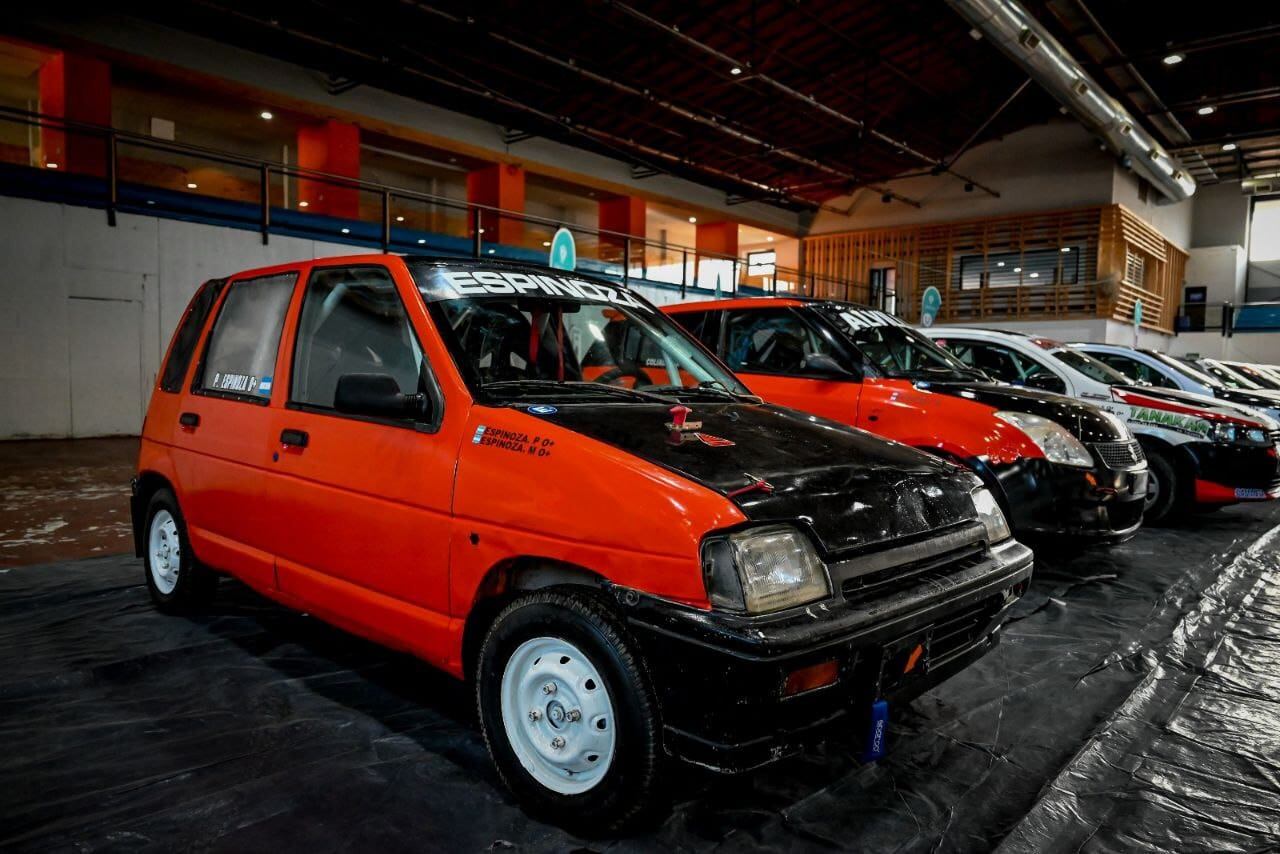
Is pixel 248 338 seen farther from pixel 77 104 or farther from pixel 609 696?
pixel 77 104

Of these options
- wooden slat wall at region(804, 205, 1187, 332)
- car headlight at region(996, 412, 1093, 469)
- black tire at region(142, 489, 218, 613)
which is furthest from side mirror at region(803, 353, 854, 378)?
wooden slat wall at region(804, 205, 1187, 332)

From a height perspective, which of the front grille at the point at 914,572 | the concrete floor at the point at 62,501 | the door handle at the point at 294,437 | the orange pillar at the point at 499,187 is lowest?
the concrete floor at the point at 62,501

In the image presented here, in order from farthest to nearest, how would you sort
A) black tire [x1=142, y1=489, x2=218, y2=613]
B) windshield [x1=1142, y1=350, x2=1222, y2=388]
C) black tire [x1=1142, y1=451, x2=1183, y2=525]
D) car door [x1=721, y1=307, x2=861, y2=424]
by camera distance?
windshield [x1=1142, y1=350, x2=1222, y2=388] → black tire [x1=1142, y1=451, x2=1183, y2=525] → car door [x1=721, y1=307, x2=861, y2=424] → black tire [x1=142, y1=489, x2=218, y2=613]

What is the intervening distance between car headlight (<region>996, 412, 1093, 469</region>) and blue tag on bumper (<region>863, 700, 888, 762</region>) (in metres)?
2.76

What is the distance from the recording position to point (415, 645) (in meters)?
2.40

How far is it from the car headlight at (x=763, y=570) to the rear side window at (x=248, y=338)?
6.99ft

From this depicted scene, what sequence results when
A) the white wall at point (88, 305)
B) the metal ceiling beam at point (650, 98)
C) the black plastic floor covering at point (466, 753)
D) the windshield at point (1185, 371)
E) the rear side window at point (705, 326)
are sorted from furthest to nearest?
the metal ceiling beam at point (650, 98) → the white wall at point (88, 305) → the windshield at point (1185, 371) → the rear side window at point (705, 326) → the black plastic floor covering at point (466, 753)

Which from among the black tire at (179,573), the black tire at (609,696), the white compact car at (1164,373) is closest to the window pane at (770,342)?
the black tire at (609,696)

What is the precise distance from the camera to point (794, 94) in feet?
49.9

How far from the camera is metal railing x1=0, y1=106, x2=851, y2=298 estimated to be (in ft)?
32.7

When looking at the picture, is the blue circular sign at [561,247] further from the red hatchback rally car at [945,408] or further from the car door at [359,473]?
the car door at [359,473]

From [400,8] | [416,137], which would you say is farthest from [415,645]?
[416,137]

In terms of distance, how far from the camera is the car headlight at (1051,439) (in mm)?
4172

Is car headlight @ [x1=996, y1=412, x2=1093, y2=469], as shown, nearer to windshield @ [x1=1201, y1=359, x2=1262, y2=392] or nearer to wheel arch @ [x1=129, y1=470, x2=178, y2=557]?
wheel arch @ [x1=129, y1=470, x2=178, y2=557]
